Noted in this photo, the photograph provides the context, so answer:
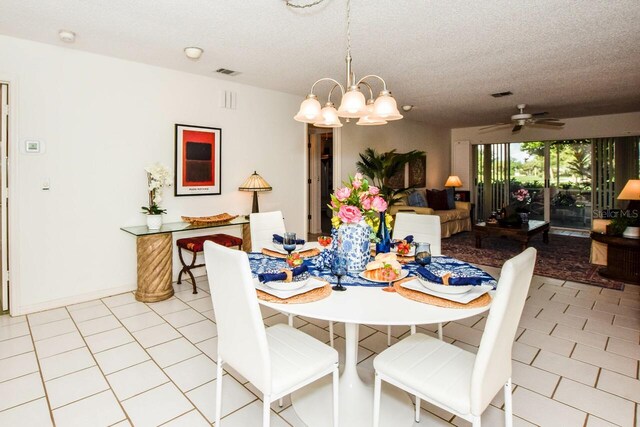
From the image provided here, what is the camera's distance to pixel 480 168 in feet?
29.4

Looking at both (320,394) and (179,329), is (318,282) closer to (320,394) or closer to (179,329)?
(320,394)

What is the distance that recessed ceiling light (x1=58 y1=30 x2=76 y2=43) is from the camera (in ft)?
9.59

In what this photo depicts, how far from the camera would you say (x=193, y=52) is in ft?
10.8

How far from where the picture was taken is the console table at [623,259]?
394 centimetres

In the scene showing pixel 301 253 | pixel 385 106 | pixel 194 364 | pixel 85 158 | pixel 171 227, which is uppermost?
pixel 385 106

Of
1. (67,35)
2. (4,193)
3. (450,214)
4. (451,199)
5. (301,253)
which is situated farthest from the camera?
(451,199)

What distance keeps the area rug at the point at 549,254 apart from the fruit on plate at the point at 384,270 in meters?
3.53

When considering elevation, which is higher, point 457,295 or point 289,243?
point 289,243

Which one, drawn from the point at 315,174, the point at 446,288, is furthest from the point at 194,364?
the point at 315,174

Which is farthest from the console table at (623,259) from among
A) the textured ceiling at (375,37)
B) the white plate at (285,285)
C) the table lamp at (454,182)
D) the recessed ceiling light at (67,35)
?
the recessed ceiling light at (67,35)

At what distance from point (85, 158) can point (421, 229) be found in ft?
10.5

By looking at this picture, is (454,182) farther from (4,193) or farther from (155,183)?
(4,193)

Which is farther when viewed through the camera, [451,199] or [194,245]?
[451,199]

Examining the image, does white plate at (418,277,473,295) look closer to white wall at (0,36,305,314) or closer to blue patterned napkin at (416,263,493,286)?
blue patterned napkin at (416,263,493,286)
